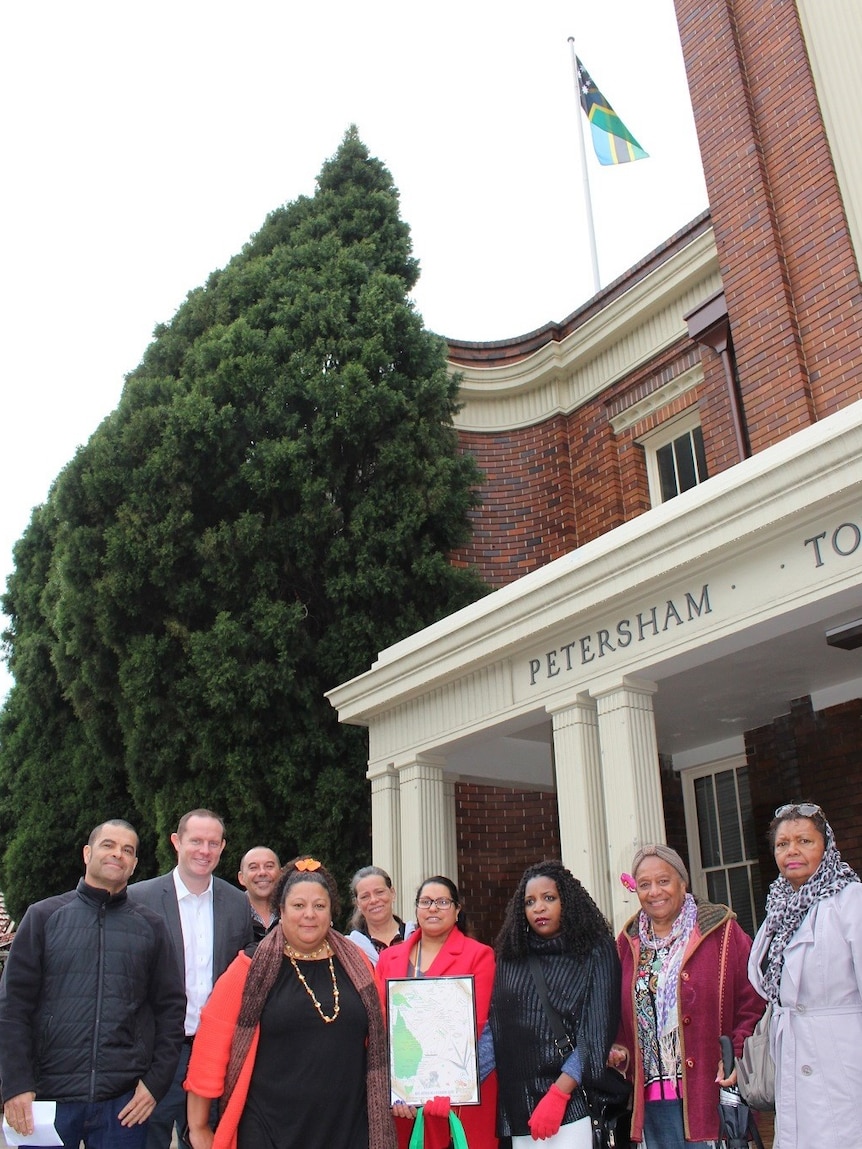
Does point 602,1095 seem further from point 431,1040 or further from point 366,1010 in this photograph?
point 366,1010

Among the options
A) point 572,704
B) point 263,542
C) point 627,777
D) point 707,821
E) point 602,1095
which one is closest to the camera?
point 602,1095

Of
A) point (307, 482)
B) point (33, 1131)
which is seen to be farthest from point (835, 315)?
point (33, 1131)

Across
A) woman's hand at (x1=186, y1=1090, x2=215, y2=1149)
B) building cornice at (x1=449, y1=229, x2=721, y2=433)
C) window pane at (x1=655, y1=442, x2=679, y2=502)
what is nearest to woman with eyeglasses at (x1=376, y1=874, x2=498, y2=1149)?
woman's hand at (x1=186, y1=1090, x2=215, y2=1149)

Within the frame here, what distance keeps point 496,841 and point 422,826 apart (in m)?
2.54

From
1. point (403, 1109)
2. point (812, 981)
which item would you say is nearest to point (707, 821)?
point (812, 981)

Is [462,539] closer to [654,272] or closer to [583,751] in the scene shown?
[654,272]

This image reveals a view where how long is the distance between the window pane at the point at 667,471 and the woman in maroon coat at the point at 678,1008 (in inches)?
315

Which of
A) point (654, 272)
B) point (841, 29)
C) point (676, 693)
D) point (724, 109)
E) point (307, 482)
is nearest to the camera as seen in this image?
point (676, 693)

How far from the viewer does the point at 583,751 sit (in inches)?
282

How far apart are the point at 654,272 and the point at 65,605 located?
7346 mm

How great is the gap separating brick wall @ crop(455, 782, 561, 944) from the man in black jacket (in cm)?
666

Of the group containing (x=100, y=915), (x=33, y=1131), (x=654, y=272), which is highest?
(x=654, y=272)

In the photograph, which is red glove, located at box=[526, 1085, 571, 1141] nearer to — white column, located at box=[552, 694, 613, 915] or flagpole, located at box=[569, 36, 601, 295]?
white column, located at box=[552, 694, 613, 915]

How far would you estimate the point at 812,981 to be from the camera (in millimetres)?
3645
